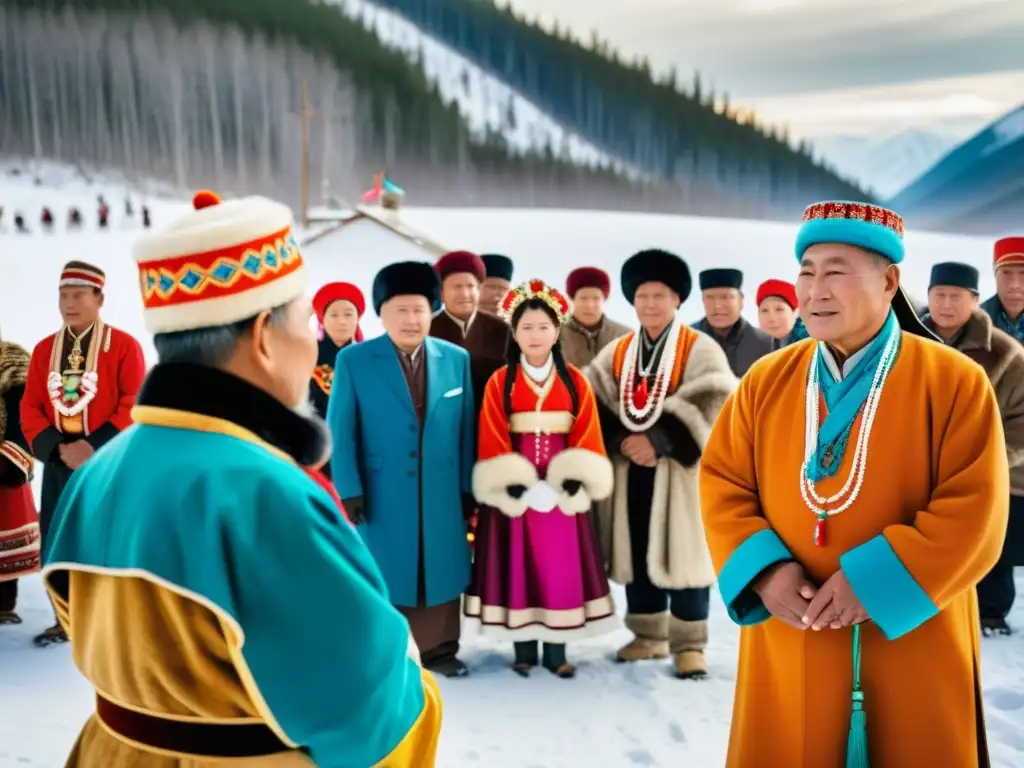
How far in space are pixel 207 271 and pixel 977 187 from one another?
12464 mm

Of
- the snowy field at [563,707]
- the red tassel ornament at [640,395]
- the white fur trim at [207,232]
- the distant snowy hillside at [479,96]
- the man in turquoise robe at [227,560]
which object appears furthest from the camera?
the distant snowy hillside at [479,96]

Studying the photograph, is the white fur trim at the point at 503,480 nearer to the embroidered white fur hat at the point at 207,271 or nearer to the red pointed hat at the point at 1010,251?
the embroidered white fur hat at the point at 207,271

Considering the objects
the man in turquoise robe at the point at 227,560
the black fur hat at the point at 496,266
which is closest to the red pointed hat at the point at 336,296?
the black fur hat at the point at 496,266

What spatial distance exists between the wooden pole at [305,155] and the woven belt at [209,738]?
13400 millimetres

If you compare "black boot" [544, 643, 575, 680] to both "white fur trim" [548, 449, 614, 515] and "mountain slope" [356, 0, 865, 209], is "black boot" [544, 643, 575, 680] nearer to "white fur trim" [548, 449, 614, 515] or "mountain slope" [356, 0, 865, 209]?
"white fur trim" [548, 449, 614, 515]

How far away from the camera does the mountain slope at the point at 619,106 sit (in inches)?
639

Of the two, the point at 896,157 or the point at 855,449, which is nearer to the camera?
the point at 855,449

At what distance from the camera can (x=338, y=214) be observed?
46.2ft

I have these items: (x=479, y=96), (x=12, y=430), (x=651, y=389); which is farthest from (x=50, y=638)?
(x=479, y=96)

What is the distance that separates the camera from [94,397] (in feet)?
12.7

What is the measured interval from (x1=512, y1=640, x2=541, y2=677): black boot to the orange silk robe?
1708 millimetres

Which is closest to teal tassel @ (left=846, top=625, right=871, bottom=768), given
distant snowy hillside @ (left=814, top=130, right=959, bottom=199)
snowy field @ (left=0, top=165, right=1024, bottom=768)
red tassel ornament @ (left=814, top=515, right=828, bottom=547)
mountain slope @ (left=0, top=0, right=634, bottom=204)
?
red tassel ornament @ (left=814, top=515, right=828, bottom=547)

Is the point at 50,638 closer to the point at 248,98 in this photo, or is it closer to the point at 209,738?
the point at 209,738

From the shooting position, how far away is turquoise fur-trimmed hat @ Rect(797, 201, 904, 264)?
1768mm
